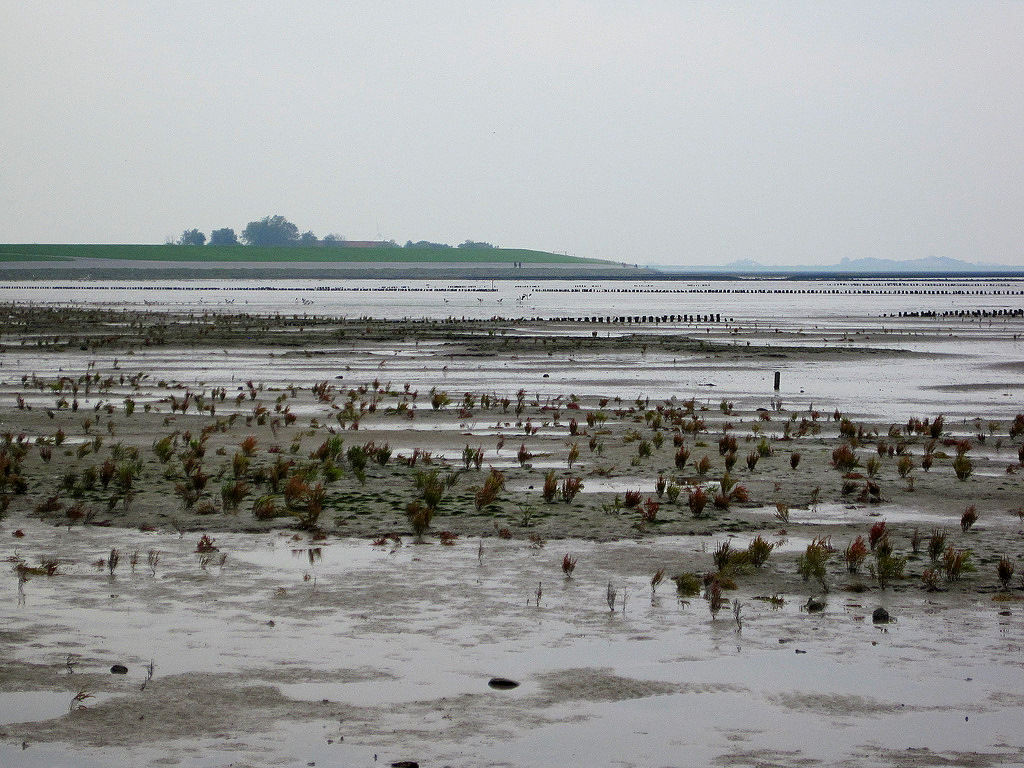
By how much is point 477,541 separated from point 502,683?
4985mm

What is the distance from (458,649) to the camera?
376 inches

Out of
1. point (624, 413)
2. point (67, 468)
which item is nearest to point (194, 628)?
point (67, 468)

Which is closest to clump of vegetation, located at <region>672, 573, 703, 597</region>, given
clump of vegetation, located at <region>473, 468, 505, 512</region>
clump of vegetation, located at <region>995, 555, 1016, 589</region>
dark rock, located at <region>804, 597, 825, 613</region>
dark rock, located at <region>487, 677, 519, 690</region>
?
dark rock, located at <region>804, 597, 825, 613</region>

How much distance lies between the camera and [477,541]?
45.0ft

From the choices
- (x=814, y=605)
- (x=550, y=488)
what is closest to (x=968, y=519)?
(x=814, y=605)

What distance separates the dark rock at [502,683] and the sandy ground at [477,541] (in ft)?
0.54

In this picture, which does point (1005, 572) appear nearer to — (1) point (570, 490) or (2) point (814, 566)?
(2) point (814, 566)

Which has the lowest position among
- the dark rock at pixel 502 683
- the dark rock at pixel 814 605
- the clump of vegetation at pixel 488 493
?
the dark rock at pixel 502 683

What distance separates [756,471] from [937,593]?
7064 mm

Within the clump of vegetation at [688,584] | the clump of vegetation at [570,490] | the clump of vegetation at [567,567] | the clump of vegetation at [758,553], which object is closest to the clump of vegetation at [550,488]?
the clump of vegetation at [570,490]

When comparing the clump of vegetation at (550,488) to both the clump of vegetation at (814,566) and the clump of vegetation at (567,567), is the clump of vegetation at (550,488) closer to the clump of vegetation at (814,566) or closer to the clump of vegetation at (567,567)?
the clump of vegetation at (567,567)

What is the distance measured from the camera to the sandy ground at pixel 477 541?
793 cm

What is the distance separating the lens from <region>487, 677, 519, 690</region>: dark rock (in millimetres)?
8672

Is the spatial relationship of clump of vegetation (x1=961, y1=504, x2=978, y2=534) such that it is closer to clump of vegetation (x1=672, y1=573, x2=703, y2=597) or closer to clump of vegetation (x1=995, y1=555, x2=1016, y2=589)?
clump of vegetation (x1=995, y1=555, x2=1016, y2=589)
